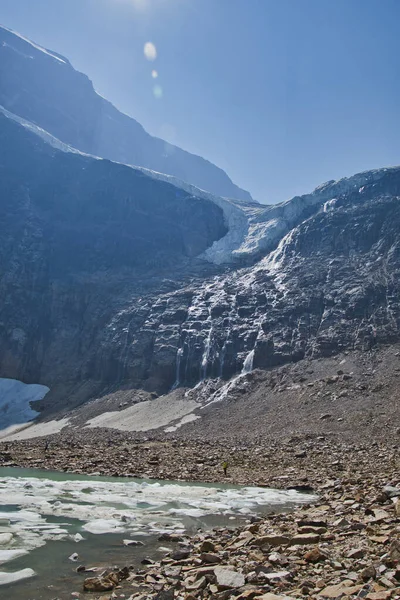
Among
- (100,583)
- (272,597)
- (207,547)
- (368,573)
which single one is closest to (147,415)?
(207,547)

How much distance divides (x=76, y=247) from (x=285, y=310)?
67364 mm

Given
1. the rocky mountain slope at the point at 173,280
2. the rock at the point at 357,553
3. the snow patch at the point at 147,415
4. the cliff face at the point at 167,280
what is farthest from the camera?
the cliff face at the point at 167,280

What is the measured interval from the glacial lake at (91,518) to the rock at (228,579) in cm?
273

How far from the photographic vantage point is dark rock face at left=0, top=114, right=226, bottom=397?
10456cm

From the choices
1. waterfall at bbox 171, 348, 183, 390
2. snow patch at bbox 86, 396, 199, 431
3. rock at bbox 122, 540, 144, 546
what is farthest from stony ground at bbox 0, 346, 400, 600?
waterfall at bbox 171, 348, 183, 390

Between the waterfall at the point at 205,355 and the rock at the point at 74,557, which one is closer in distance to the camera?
the rock at the point at 74,557

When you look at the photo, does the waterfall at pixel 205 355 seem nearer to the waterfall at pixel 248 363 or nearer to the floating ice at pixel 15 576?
the waterfall at pixel 248 363

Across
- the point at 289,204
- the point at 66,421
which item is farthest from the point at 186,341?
the point at 289,204

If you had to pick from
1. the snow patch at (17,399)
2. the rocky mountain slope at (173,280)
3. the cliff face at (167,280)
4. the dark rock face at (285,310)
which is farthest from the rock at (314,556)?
the snow patch at (17,399)

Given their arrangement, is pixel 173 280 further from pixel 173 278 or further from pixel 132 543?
pixel 132 543

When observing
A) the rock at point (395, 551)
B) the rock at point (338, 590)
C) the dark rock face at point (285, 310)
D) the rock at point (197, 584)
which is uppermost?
the dark rock face at point (285, 310)

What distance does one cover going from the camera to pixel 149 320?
334 feet

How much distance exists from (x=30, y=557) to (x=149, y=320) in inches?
3583

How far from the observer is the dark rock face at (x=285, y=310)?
275ft
